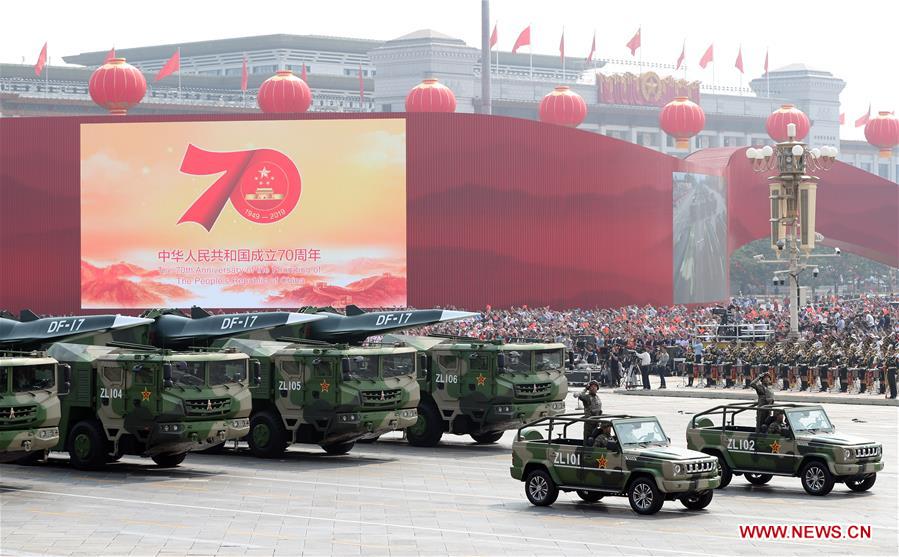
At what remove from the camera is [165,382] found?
28.1m

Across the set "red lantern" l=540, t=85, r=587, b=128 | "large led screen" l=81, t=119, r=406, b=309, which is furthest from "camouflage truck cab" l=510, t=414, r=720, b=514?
"red lantern" l=540, t=85, r=587, b=128

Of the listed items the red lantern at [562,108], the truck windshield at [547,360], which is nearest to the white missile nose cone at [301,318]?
the truck windshield at [547,360]

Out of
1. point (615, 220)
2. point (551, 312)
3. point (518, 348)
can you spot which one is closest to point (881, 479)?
point (518, 348)

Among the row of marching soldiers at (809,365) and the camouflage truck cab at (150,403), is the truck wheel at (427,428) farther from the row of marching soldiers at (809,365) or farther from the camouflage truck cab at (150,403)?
the row of marching soldiers at (809,365)

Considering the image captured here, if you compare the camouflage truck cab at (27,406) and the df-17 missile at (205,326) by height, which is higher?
the df-17 missile at (205,326)

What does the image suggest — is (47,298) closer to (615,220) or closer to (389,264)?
(389,264)

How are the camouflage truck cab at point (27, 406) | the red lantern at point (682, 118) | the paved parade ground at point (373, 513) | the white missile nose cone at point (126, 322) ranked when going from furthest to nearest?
1. the red lantern at point (682, 118)
2. the white missile nose cone at point (126, 322)
3. the camouflage truck cab at point (27, 406)
4. the paved parade ground at point (373, 513)

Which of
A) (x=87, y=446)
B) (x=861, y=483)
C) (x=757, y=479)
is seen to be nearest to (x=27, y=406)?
(x=87, y=446)

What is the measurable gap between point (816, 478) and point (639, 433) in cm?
349

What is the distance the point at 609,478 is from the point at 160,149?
4886 cm

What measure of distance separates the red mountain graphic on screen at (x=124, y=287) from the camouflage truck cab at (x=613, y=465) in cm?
4519

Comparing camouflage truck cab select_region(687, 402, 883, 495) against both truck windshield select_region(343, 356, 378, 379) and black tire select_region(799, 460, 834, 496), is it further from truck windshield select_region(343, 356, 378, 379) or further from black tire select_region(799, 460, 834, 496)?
truck windshield select_region(343, 356, 378, 379)

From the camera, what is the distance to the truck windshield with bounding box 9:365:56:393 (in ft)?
86.6

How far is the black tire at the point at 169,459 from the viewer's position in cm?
3009
